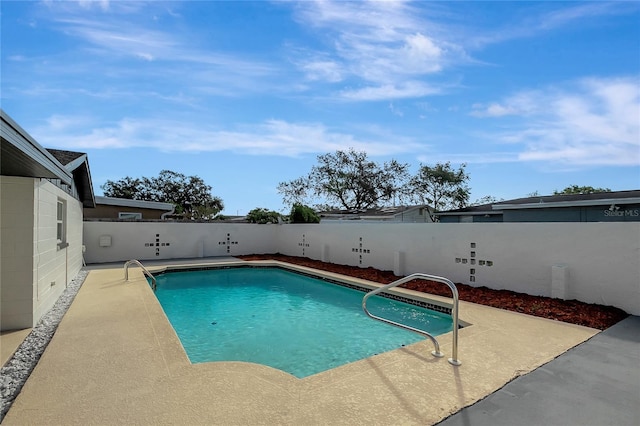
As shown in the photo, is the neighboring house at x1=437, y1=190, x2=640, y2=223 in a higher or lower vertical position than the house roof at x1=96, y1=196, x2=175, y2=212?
lower

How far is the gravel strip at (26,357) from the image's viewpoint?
117 inches

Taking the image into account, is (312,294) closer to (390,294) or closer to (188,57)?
(390,294)

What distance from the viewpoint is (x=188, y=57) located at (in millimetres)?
8633

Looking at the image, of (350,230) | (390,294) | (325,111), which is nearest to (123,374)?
(390,294)

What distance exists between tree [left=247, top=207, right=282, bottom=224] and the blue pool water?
7.62m

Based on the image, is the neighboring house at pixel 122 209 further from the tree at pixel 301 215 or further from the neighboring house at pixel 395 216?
the neighboring house at pixel 395 216

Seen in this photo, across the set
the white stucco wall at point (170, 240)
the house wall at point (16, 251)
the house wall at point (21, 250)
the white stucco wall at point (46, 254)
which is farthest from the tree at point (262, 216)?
the house wall at point (16, 251)

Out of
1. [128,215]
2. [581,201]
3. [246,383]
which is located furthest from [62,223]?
[581,201]

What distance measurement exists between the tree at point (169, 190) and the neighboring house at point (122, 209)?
13.2 metres

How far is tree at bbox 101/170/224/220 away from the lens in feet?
110

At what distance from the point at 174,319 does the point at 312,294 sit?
4.01 m

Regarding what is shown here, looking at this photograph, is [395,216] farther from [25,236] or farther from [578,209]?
[25,236]

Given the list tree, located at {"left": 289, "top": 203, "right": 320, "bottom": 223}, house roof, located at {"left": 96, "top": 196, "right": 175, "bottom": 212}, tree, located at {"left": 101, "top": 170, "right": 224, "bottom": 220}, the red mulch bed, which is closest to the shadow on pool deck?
the red mulch bed

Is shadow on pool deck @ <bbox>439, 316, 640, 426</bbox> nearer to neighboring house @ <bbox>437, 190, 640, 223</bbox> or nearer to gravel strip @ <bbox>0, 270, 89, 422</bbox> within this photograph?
gravel strip @ <bbox>0, 270, 89, 422</bbox>
